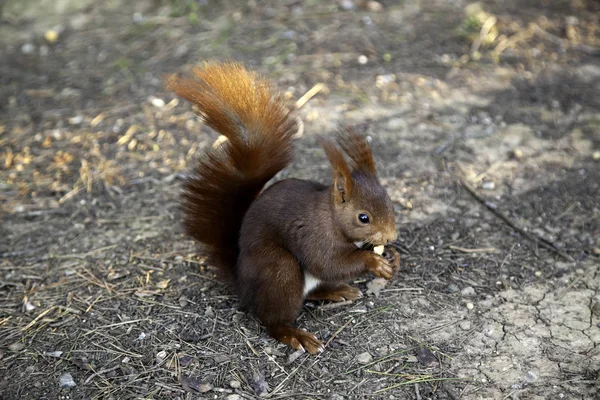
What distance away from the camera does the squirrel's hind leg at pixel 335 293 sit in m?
2.36

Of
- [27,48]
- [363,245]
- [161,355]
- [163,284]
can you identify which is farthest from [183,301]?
[27,48]

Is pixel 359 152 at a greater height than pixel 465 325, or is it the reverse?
pixel 359 152

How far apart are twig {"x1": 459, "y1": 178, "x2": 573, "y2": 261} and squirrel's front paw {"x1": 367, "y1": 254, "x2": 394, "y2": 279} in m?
0.83

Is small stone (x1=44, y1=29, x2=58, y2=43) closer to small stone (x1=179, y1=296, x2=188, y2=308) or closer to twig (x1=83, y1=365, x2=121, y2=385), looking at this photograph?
small stone (x1=179, y1=296, x2=188, y2=308)

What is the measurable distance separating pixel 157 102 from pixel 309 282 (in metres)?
1.87

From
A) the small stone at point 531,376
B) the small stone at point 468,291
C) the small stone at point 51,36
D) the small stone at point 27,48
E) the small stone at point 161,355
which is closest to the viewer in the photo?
the small stone at point 531,376

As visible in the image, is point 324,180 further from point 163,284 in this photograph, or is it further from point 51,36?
point 51,36

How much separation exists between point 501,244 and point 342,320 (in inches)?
31.3

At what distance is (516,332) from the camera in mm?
2180

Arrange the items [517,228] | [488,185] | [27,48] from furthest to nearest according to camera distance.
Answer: [27,48]
[488,185]
[517,228]

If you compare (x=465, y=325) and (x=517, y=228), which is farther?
(x=517, y=228)

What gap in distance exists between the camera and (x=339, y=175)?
2.07 metres

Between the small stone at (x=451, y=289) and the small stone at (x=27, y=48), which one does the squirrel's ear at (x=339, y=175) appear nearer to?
the small stone at (x=451, y=289)

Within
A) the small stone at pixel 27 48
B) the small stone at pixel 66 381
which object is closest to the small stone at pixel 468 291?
the small stone at pixel 66 381
